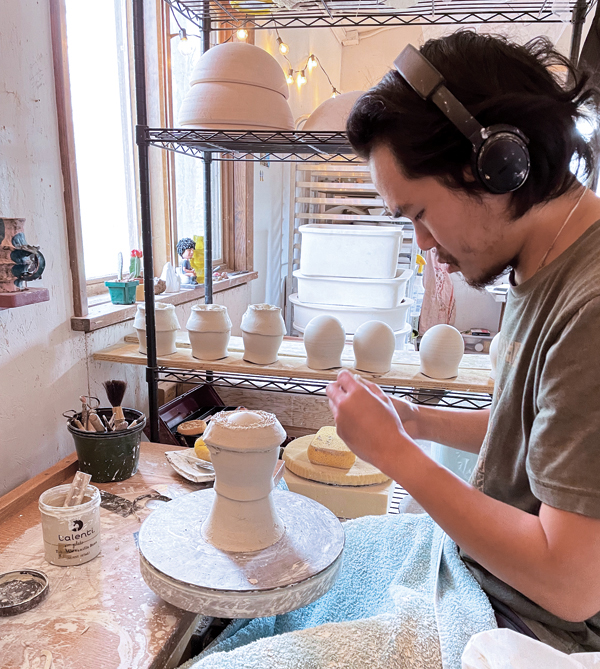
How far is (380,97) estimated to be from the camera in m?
0.70

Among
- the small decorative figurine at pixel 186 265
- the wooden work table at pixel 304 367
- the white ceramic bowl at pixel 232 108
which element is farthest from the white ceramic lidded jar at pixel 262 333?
the small decorative figurine at pixel 186 265

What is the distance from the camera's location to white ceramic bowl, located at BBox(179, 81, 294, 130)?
4.61 ft

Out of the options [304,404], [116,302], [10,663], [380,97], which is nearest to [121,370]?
[116,302]

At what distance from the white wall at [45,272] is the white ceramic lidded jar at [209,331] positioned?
358 millimetres

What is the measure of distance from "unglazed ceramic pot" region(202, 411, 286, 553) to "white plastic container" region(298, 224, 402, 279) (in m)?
2.14

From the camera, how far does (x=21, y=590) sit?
89cm

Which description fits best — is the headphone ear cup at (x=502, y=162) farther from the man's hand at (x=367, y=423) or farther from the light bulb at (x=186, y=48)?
the light bulb at (x=186, y=48)

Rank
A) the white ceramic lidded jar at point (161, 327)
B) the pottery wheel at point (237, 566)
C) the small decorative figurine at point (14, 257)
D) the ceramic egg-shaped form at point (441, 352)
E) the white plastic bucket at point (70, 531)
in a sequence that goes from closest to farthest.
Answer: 1. the pottery wheel at point (237, 566)
2. the white plastic bucket at point (70, 531)
3. the small decorative figurine at point (14, 257)
4. the ceramic egg-shaped form at point (441, 352)
5. the white ceramic lidded jar at point (161, 327)

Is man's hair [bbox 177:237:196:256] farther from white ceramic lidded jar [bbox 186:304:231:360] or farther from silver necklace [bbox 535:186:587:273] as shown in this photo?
silver necklace [bbox 535:186:587:273]

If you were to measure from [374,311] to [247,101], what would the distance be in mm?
1684

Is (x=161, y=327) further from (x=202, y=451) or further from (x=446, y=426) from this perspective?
(x=446, y=426)

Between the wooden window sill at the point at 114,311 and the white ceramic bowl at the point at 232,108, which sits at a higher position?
the white ceramic bowl at the point at 232,108

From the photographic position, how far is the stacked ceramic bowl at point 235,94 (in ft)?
4.61

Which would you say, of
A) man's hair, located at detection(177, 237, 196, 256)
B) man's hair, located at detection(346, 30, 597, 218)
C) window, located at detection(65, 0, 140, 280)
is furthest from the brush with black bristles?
man's hair, located at detection(177, 237, 196, 256)
